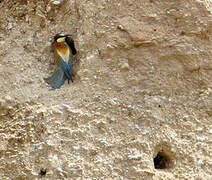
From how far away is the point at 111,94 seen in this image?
1837 mm

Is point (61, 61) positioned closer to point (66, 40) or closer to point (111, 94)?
point (66, 40)

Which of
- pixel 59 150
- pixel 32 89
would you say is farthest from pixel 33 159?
pixel 32 89

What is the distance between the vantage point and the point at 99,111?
5.89ft

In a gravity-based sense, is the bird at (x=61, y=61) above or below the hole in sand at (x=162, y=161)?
above

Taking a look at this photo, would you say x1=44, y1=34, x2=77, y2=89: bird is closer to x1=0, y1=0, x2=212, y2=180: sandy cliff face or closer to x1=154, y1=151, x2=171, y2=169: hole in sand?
x1=0, y1=0, x2=212, y2=180: sandy cliff face

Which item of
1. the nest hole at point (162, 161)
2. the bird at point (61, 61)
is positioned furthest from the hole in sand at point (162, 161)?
the bird at point (61, 61)

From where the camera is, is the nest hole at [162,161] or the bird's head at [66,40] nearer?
the nest hole at [162,161]

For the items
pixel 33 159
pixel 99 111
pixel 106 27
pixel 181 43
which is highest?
pixel 106 27

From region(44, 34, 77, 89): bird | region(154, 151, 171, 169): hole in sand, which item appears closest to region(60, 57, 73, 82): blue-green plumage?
region(44, 34, 77, 89): bird

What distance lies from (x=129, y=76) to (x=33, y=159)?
644 millimetres

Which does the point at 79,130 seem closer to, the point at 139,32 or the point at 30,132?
the point at 30,132

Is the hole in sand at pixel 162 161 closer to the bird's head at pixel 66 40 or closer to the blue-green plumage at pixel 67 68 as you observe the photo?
the blue-green plumage at pixel 67 68

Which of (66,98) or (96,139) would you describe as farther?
(66,98)

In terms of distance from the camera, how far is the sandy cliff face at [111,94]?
1705 mm
